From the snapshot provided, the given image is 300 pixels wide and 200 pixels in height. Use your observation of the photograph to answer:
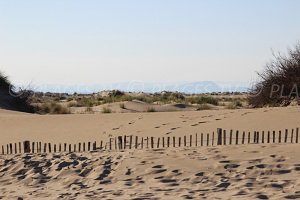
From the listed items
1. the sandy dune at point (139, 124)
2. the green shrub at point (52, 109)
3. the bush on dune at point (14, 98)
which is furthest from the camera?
the bush on dune at point (14, 98)

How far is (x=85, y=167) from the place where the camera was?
43.8 ft

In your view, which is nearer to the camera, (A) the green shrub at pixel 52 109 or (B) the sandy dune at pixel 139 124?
(B) the sandy dune at pixel 139 124

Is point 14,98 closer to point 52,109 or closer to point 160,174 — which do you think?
point 52,109

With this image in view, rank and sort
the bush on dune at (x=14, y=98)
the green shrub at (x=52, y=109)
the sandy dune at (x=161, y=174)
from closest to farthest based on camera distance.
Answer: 1. the sandy dune at (x=161, y=174)
2. the green shrub at (x=52, y=109)
3. the bush on dune at (x=14, y=98)

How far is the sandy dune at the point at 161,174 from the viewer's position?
418 inches

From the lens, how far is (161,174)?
A: 12102mm

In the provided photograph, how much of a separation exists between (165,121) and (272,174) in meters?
11.0

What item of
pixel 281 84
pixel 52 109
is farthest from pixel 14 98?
pixel 281 84

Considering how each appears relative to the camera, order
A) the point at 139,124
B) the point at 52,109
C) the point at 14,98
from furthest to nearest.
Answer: the point at 14,98 < the point at 52,109 < the point at 139,124

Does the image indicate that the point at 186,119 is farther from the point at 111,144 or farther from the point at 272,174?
the point at 272,174

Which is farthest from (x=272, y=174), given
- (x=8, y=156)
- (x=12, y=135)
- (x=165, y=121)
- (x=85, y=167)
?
(x=12, y=135)

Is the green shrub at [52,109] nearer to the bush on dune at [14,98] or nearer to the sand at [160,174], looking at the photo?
the bush on dune at [14,98]

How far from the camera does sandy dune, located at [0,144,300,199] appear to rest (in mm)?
10617

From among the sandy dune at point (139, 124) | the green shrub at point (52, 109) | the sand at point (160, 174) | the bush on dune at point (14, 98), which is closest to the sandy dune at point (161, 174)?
the sand at point (160, 174)
